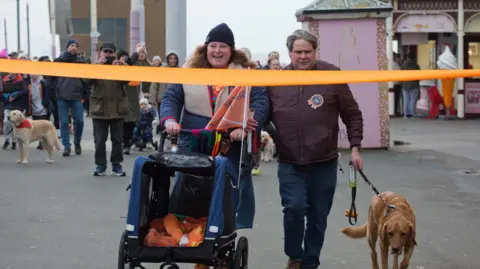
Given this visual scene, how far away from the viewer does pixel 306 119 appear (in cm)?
708

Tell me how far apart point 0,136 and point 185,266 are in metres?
14.9

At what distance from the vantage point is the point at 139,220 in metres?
5.99

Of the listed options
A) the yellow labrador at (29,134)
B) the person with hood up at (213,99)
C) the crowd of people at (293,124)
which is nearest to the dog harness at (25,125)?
the yellow labrador at (29,134)

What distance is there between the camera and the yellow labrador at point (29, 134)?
15.8 metres

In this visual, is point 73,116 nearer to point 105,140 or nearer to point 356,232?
point 105,140

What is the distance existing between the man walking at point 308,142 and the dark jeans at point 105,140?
6.70m

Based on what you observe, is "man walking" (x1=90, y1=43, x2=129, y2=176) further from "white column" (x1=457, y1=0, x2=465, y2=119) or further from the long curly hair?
"white column" (x1=457, y1=0, x2=465, y2=119)

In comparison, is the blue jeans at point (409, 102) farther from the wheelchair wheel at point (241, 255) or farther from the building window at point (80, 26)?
the building window at point (80, 26)

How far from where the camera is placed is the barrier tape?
576cm

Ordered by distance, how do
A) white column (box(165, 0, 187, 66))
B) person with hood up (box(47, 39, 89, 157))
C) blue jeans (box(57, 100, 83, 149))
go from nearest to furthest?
person with hood up (box(47, 39, 89, 157)), blue jeans (box(57, 100, 83, 149)), white column (box(165, 0, 187, 66))

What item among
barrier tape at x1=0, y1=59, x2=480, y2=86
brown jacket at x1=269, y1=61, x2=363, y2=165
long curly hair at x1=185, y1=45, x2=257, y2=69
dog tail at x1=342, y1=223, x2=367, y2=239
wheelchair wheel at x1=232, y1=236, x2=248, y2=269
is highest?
long curly hair at x1=185, y1=45, x2=257, y2=69

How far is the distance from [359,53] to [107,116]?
5.62m

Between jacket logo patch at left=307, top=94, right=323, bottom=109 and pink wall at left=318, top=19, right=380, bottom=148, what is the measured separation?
10.5m

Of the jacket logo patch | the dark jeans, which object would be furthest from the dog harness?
the jacket logo patch
